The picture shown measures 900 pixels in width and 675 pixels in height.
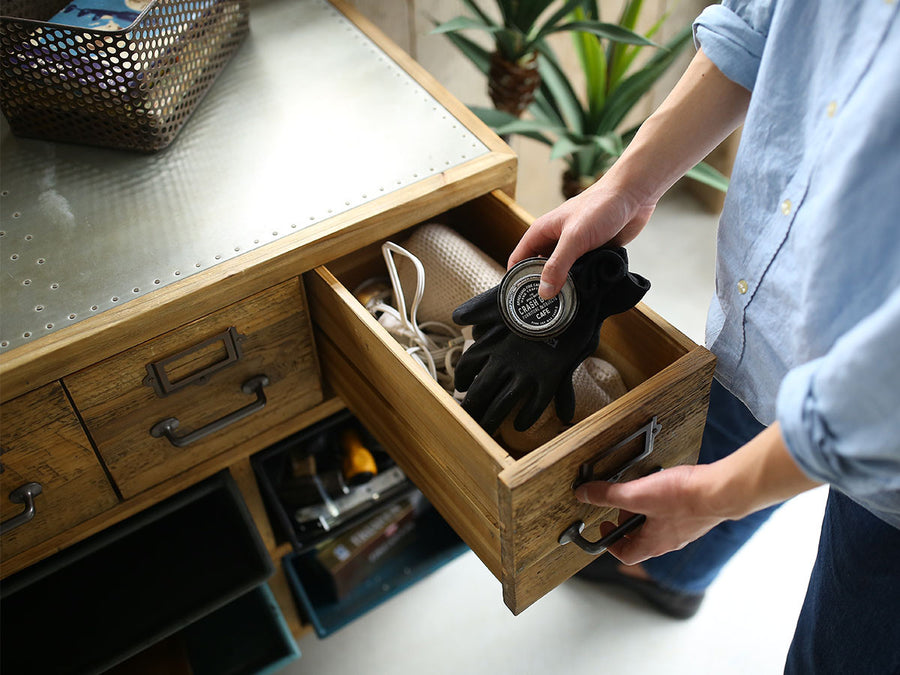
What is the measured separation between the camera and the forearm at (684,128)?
0.75 m

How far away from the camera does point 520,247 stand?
820 millimetres

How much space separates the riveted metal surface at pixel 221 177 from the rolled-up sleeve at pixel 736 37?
1.04 feet

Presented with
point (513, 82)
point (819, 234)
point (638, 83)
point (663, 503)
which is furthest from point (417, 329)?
point (638, 83)

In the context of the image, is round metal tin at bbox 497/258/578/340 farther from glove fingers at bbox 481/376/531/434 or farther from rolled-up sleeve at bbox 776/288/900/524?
rolled-up sleeve at bbox 776/288/900/524

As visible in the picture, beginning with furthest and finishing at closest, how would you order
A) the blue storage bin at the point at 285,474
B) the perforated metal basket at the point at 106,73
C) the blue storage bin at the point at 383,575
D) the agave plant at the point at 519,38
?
the blue storage bin at the point at 383,575
the agave plant at the point at 519,38
the blue storage bin at the point at 285,474
the perforated metal basket at the point at 106,73

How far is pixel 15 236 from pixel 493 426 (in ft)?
1.86

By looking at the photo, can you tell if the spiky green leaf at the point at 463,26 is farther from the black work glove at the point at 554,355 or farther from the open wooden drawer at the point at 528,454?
the black work glove at the point at 554,355

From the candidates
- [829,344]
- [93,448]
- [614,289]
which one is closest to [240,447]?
[93,448]

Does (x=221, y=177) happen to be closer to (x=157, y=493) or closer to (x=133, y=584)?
(x=157, y=493)

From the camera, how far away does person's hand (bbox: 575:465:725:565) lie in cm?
66

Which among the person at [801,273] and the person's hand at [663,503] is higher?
the person at [801,273]

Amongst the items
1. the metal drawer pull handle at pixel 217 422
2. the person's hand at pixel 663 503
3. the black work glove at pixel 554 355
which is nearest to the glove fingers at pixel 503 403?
the black work glove at pixel 554 355

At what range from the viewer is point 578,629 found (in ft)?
4.55

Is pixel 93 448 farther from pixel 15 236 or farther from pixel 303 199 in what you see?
pixel 303 199
